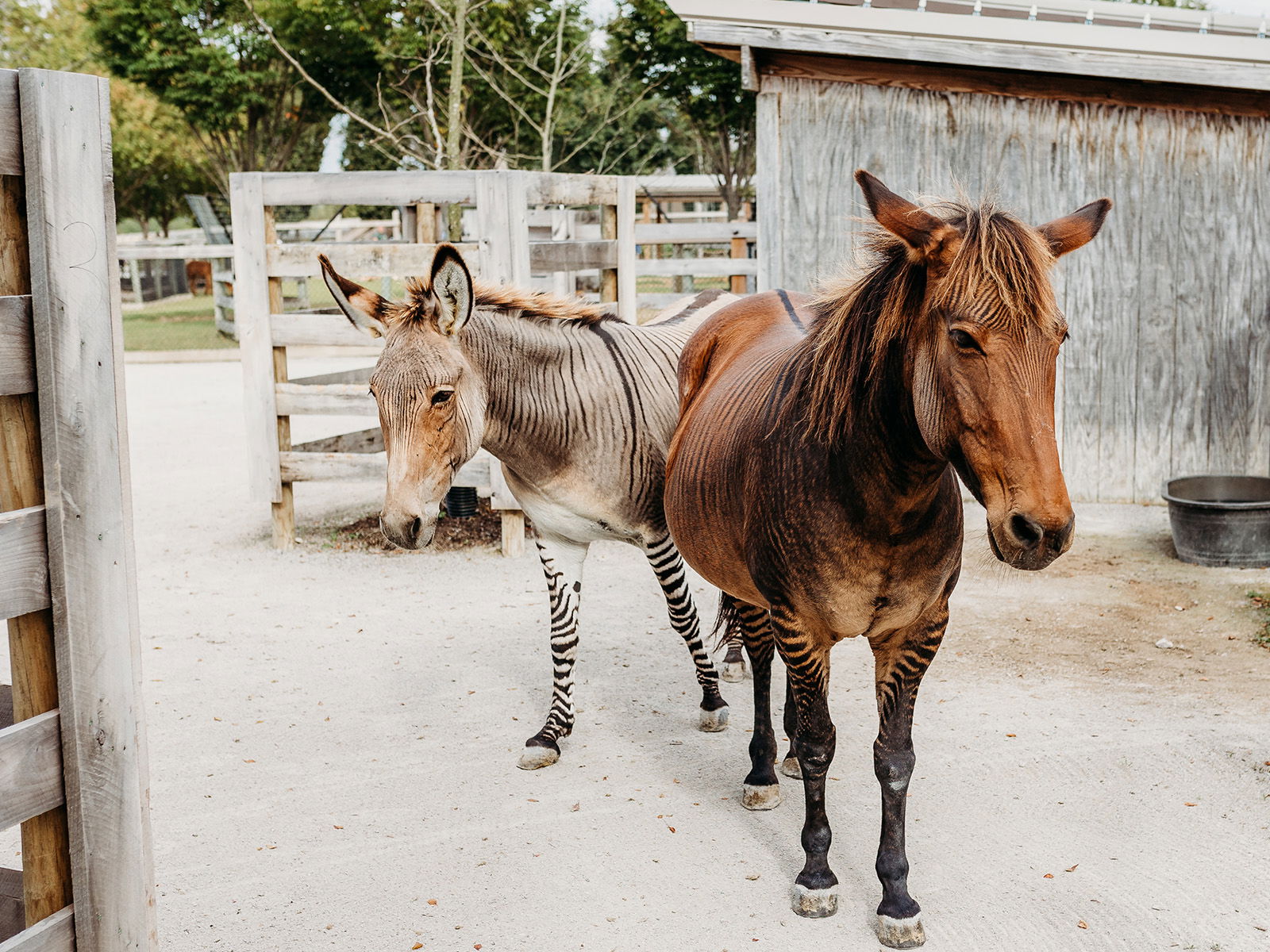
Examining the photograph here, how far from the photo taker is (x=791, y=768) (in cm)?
415

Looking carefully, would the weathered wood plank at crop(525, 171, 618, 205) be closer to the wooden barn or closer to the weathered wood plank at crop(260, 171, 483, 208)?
the weathered wood plank at crop(260, 171, 483, 208)

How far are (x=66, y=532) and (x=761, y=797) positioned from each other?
263 cm

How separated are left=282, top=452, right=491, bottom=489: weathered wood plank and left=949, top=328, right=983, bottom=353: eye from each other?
517 centimetres

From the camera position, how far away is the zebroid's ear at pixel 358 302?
3.92 meters

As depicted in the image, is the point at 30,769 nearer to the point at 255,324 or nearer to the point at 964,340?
the point at 964,340

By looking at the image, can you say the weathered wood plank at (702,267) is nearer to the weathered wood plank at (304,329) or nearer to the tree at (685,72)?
the weathered wood plank at (304,329)

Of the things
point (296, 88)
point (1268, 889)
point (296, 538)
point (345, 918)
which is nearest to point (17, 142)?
point (345, 918)

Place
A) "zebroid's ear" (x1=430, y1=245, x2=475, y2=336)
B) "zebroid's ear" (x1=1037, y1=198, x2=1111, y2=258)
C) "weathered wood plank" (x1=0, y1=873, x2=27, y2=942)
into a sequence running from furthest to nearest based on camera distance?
1. "zebroid's ear" (x1=430, y1=245, x2=475, y2=336)
2. "zebroid's ear" (x1=1037, y1=198, x2=1111, y2=258)
3. "weathered wood plank" (x1=0, y1=873, x2=27, y2=942)

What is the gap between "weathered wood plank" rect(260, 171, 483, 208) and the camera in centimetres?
696

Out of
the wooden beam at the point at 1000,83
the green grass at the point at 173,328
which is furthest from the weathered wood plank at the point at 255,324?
the green grass at the point at 173,328

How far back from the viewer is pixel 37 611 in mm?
1973

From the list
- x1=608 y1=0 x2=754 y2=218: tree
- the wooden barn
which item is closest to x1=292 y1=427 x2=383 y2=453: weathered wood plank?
the wooden barn

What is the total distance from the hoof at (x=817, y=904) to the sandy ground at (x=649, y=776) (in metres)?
0.03

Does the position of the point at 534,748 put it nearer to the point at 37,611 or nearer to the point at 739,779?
the point at 739,779
